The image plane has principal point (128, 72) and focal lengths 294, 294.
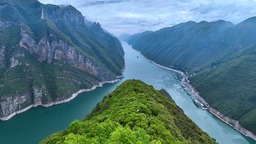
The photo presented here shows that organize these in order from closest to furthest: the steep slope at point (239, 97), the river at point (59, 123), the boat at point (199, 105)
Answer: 1. the river at point (59, 123)
2. the steep slope at point (239, 97)
3. the boat at point (199, 105)

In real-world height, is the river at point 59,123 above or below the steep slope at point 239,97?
below

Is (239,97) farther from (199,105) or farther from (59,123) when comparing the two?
(59,123)

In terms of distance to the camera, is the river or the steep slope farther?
the steep slope

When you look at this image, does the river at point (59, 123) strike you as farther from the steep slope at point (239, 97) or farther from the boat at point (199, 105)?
the steep slope at point (239, 97)

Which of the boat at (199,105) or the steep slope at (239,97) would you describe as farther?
the boat at (199,105)

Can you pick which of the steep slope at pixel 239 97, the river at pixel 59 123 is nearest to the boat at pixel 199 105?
the river at pixel 59 123

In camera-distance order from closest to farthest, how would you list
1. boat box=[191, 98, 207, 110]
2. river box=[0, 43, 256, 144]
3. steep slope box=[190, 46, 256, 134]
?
river box=[0, 43, 256, 144]
steep slope box=[190, 46, 256, 134]
boat box=[191, 98, 207, 110]

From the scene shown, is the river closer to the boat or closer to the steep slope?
the boat

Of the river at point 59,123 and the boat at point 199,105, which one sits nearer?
the river at point 59,123

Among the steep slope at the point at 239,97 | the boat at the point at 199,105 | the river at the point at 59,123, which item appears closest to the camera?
the river at the point at 59,123

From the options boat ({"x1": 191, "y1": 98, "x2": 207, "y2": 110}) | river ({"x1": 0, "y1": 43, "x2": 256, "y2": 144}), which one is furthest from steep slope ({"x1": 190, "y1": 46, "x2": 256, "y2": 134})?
river ({"x1": 0, "y1": 43, "x2": 256, "y2": 144})

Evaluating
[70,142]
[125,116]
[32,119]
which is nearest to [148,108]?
[125,116]
